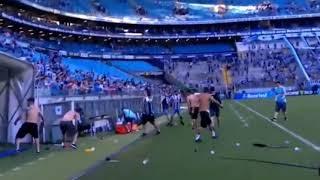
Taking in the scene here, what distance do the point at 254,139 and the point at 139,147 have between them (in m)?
3.74

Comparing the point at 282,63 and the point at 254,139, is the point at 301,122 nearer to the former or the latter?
the point at 254,139

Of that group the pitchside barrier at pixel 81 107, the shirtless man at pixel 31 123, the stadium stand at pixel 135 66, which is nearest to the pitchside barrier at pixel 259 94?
the stadium stand at pixel 135 66

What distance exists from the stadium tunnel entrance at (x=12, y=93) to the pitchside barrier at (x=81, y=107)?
863 millimetres

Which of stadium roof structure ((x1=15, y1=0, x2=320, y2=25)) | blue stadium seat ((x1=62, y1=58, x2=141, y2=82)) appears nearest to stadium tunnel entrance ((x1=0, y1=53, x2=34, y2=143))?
blue stadium seat ((x1=62, y1=58, x2=141, y2=82))

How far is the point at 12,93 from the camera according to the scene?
21.4m

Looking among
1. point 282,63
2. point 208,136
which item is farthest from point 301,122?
point 282,63

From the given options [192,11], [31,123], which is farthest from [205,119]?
[192,11]

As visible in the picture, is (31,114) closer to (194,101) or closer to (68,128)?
(68,128)

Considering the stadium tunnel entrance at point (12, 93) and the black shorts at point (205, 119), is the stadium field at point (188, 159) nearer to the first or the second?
the black shorts at point (205, 119)

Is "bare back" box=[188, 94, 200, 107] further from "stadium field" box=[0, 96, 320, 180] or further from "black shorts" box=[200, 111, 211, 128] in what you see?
"black shorts" box=[200, 111, 211, 128]

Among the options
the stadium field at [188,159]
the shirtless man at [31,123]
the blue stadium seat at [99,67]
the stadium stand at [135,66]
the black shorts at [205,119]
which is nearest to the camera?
the stadium field at [188,159]

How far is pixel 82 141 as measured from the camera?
22.7 metres

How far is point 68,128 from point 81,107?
201 inches

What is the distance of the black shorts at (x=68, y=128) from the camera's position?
20.4m
